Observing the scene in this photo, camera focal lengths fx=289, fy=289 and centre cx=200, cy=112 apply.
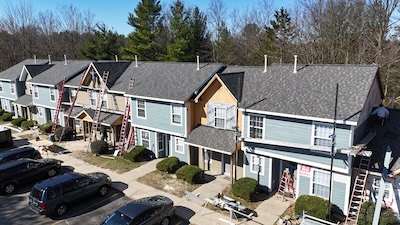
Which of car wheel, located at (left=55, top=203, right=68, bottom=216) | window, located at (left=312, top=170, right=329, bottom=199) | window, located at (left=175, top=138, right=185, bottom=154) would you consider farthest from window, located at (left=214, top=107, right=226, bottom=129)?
car wheel, located at (left=55, top=203, right=68, bottom=216)

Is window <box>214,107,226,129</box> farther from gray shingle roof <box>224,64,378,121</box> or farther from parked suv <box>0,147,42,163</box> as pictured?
parked suv <box>0,147,42,163</box>

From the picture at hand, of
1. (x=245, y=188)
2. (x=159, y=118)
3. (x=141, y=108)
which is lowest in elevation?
(x=245, y=188)

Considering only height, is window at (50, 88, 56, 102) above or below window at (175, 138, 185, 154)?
above

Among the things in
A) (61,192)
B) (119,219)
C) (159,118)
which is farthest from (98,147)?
(119,219)

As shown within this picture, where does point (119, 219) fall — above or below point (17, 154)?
below

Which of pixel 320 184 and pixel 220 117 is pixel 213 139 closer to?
pixel 220 117

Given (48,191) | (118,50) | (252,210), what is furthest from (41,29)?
(252,210)
